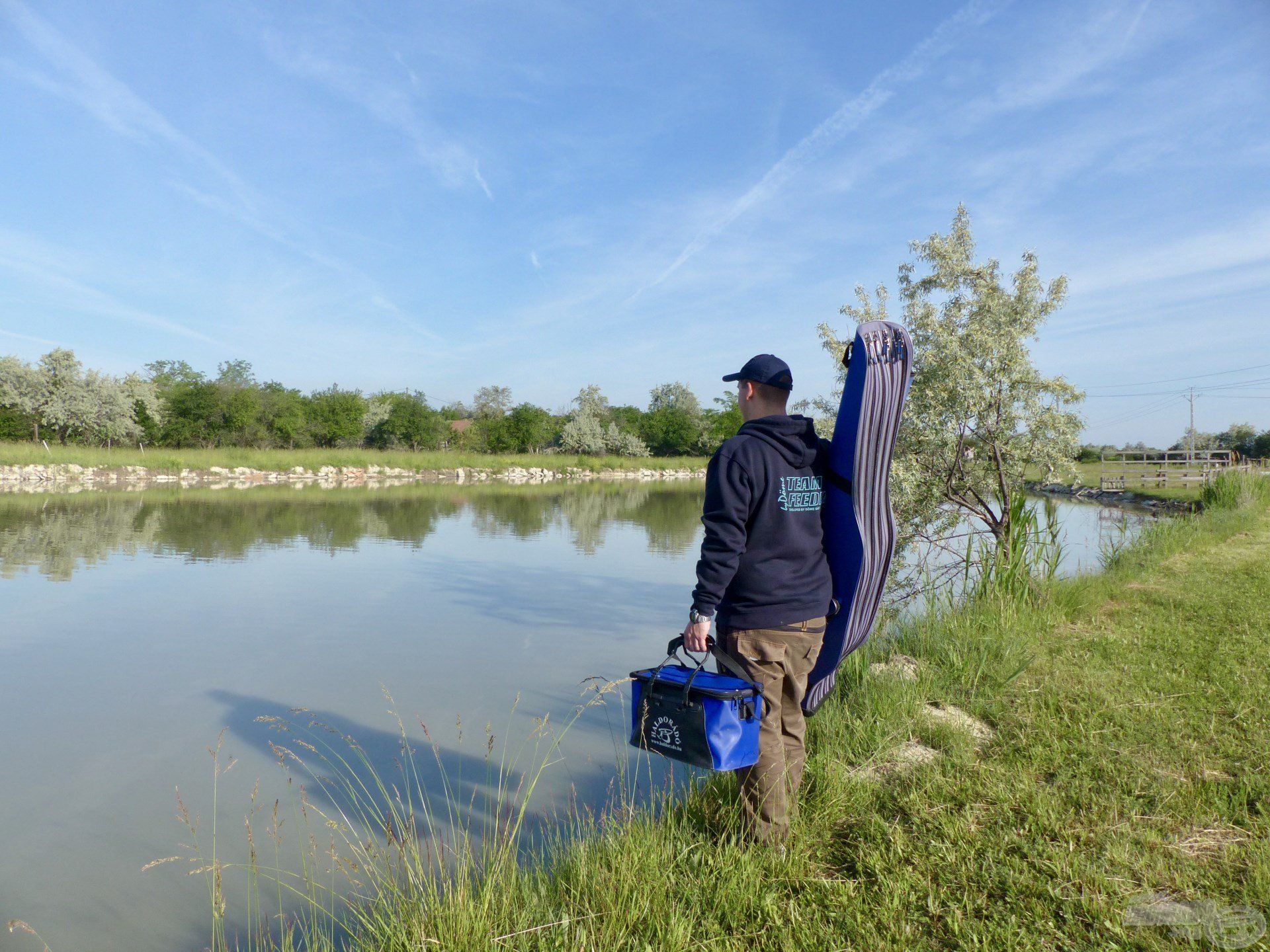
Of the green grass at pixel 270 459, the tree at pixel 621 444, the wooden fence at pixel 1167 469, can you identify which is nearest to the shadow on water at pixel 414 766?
the wooden fence at pixel 1167 469

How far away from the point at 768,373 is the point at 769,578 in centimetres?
82

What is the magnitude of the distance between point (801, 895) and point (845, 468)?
1.58 metres

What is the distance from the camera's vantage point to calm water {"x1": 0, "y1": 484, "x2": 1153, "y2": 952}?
12.4ft

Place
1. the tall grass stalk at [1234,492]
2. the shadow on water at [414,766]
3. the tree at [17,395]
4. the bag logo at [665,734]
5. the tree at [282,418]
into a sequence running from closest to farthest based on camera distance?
the bag logo at [665,734], the shadow on water at [414,766], the tall grass stalk at [1234,492], the tree at [17,395], the tree at [282,418]

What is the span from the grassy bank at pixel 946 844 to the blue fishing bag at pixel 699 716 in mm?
391

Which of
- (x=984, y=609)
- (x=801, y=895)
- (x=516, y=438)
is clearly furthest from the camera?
(x=516, y=438)

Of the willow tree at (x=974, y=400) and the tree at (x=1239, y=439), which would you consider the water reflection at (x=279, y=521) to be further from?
the tree at (x=1239, y=439)

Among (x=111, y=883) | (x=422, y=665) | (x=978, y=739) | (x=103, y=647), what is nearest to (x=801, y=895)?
(x=978, y=739)

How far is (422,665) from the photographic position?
690 cm

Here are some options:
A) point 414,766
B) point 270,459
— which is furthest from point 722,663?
point 270,459

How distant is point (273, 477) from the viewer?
3869 centimetres

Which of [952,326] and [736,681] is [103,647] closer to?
[736,681]

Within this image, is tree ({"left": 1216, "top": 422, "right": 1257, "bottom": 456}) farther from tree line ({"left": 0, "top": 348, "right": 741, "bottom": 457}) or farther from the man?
the man

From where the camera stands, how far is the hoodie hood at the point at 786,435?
3000mm
